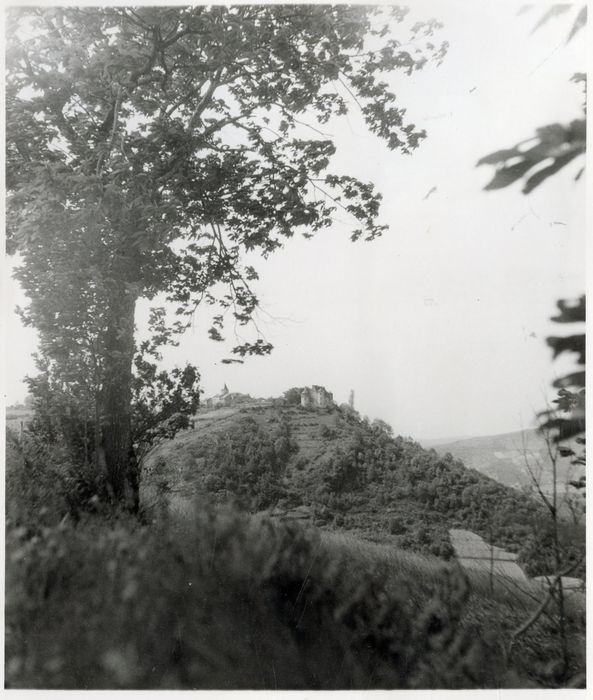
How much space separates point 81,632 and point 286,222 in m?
2.88

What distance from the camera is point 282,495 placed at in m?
3.09


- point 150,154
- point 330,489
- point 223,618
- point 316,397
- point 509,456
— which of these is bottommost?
point 223,618

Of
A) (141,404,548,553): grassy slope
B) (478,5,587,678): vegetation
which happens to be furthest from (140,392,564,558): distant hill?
(478,5,587,678): vegetation

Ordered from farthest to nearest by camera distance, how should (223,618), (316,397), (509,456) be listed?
(316,397), (509,456), (223,618)

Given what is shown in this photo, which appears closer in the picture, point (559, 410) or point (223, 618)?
point (223, 618)

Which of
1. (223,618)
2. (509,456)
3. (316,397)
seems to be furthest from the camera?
(316,397)

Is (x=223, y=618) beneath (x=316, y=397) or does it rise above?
beneath

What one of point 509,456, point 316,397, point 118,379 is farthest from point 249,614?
point 509,456

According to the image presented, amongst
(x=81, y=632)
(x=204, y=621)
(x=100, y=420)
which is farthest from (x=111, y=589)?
(x=100, y=420)

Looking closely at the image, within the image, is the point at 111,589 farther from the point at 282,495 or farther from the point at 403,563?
the point at 403,563

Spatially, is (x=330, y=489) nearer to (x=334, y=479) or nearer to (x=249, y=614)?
(x=334, y=479)

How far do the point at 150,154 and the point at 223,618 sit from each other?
2996 mm

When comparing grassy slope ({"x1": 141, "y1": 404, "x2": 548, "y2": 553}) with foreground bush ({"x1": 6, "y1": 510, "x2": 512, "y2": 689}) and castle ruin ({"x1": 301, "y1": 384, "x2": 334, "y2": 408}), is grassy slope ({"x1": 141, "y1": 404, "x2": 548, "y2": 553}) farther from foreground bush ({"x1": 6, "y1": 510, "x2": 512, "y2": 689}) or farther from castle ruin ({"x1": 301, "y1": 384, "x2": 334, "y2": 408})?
foreground bush ({"x1": 6, "y1": 510, "x2": 512, "y2": 689})

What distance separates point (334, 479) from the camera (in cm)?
315
